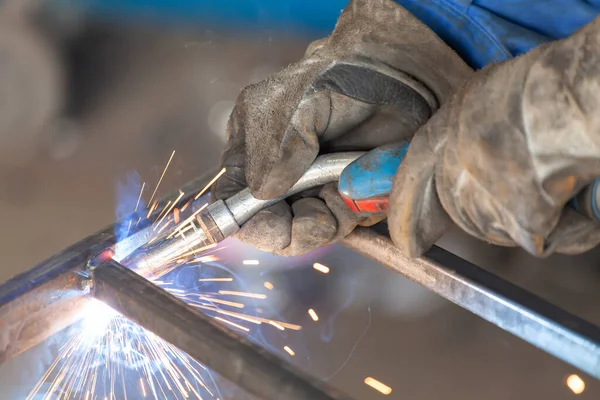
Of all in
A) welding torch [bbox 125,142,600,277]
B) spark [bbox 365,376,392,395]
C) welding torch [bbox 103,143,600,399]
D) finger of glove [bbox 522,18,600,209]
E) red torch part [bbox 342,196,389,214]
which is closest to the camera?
finger of glove [bbox 522,18,600,209]

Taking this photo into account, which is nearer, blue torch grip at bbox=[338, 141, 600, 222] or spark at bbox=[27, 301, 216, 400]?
blue torch grip at bbox=[338, 141, 600, 222]

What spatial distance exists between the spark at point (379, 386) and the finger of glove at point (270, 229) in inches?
30.3

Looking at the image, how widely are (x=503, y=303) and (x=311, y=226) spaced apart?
1.15ft

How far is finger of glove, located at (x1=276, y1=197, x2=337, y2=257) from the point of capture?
1.10 m

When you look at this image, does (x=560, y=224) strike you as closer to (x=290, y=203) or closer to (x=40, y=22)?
(x=290, y=203)

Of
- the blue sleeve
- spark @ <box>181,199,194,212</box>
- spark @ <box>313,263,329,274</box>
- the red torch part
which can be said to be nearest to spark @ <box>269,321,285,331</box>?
spark @ <box>313,263,329,274</box>

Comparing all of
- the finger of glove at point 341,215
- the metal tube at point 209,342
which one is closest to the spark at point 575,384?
the finger of glove at point 341,215

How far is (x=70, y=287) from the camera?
0.99m

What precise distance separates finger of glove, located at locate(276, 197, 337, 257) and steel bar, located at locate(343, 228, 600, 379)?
68 mm

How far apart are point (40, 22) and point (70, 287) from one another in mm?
1387

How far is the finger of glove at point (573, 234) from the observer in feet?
2.55

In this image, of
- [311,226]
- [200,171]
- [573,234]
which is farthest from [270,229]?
[200,171]

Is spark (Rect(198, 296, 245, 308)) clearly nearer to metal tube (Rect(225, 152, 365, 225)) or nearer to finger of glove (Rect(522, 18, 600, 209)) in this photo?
metal tube (Rect(225, 152, 365, 225))

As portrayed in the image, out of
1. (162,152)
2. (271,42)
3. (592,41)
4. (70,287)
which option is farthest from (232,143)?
(271,42)
